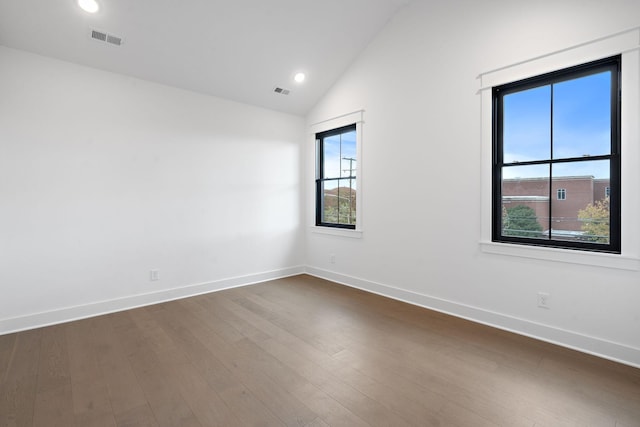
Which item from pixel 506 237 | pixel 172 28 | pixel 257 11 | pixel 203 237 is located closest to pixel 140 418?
pixel 203 237

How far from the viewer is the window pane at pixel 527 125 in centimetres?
279

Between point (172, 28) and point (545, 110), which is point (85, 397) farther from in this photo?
point (545, 110)

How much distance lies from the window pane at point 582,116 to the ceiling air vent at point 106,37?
13.7 feet

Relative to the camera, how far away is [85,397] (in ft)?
6.53

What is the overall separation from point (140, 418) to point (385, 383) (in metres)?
1.52

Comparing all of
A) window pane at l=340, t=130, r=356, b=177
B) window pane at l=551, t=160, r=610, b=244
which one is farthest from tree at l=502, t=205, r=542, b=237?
window pane at l=340, t=130, r=356, b=177

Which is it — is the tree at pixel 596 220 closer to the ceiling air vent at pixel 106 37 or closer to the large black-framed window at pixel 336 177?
the large black-framed window at pixel 336 177

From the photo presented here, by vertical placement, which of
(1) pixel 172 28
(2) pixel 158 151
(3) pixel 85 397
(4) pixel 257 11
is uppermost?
(4) pixel 257 11

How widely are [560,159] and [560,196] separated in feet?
1.05

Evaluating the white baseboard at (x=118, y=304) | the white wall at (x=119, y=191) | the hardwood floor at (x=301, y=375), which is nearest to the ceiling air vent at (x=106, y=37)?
the white wall at (x=119, y=191)

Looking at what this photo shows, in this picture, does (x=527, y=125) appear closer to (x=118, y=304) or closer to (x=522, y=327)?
(x=522, y=327)

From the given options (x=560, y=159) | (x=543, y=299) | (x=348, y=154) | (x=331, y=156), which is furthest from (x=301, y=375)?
(x=331, y=156)

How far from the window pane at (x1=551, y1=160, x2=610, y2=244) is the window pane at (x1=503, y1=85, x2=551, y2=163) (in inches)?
9.9

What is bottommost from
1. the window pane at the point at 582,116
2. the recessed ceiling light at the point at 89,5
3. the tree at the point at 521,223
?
the tree at the point at 521,223
